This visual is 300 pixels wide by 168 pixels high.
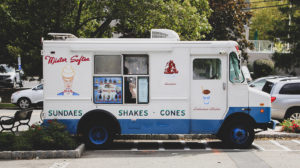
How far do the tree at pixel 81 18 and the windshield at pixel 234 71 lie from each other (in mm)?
9648

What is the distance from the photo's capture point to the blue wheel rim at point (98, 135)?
1095 centimetres

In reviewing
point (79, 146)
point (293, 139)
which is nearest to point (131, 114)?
point (79, 146)

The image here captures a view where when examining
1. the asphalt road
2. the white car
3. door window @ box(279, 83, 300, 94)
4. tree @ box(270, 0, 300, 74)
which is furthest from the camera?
tree @ box(270, 0, 300, 74)

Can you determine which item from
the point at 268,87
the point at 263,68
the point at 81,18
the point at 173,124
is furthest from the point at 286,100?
the point at 263,68

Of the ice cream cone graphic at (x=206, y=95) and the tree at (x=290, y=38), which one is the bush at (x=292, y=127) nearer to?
the ice cream cone graphic at (x=206, y=95)

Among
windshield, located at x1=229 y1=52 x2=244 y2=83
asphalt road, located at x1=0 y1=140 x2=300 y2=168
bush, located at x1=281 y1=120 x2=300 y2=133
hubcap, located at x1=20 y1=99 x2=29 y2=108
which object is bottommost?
asphalt road, located at x1=0 y1=140 x2=300 y2=168

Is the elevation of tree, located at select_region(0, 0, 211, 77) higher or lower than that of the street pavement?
higher

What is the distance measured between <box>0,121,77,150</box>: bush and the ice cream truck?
67 centimetres

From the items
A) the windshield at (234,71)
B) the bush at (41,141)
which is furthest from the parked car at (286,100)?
the bush at (41,141)

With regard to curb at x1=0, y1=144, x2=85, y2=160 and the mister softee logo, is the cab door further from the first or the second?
curb at x1=0, y1=144, x2=85, y2=160

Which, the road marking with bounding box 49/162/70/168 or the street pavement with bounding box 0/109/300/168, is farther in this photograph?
the street pavement with bounding box 0/109/300/168

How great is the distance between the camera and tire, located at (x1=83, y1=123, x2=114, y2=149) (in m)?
10.9

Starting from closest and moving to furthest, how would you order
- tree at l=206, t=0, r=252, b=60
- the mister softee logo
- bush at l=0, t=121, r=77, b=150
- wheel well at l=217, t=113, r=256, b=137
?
1. bush at l=0, t=121, r=77, b=150
2. the mister softee logo
3. wheel well at l=217, t=113, r=256, b=137
4. tree at l=206, t=0, r=252, b=60

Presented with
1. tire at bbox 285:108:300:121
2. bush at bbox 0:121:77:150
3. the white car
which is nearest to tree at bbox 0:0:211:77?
the white car
